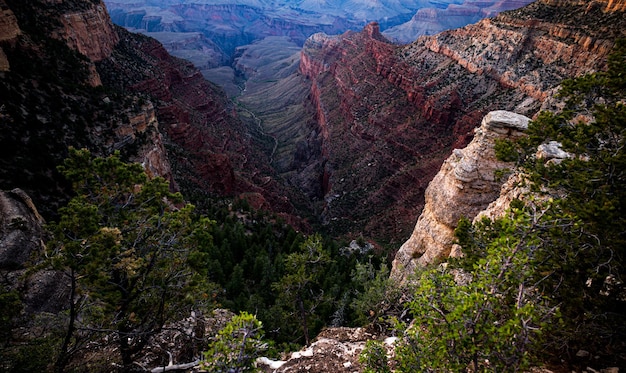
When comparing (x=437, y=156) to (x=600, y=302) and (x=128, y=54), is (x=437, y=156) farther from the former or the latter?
(x=128, y=54)

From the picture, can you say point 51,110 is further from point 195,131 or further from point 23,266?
point 195,131

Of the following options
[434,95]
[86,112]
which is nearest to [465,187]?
[86,112]

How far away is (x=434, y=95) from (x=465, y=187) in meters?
60.8

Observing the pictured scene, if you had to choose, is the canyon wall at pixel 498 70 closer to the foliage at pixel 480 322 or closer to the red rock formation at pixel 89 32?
the foliage at pixel 480 322

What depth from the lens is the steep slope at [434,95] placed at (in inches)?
2243

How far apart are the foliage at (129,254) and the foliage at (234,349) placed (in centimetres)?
402

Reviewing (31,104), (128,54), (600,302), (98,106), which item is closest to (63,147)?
(31,104)

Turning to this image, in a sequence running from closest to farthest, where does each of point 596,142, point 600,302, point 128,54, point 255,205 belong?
point 600,302
point 596,142
point 255,205
point 128,54

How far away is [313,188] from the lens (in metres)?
99.9

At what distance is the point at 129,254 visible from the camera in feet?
36.2

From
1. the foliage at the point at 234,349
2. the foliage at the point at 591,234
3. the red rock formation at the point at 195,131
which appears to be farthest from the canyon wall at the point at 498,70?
the red rock formation at the point at 195,131

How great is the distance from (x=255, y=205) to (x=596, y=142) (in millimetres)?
56369

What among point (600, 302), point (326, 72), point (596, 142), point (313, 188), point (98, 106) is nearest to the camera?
point (600, 302)

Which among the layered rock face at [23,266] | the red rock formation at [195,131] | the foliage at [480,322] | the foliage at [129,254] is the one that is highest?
the foliage at [480,322]
